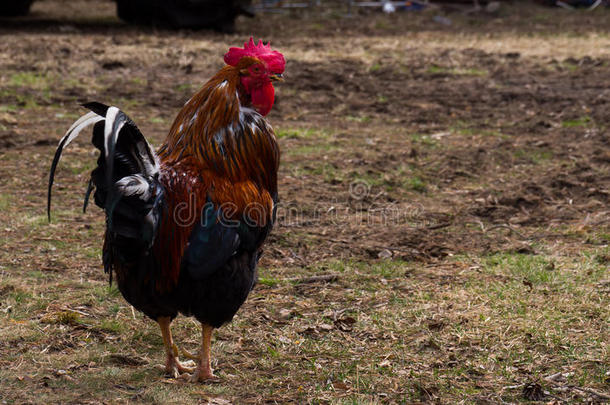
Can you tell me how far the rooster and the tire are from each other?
43.3 feet

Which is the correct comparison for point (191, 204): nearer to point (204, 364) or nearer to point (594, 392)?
point (204, 364)

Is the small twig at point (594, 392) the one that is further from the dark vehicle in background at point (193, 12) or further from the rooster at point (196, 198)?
the dark vehicle in background at point (193, 12)

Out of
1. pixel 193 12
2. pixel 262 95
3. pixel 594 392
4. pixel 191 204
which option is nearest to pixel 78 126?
pixel 191 204

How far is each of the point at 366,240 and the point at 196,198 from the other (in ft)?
Result: 8.01

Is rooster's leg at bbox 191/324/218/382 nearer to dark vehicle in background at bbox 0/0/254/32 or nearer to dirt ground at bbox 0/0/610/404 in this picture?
dirt ground at bbox 0/0/610/404

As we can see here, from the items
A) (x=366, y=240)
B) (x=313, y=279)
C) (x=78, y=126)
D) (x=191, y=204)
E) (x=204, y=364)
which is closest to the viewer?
(x=78, y=126)

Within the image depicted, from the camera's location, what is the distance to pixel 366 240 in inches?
221

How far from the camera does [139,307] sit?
11.5 feet

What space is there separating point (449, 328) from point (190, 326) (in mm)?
1584

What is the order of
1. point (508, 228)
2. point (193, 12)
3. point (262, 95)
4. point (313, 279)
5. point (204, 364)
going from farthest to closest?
1. point (193, 12)
2. point (508, 228)
3. point (313, 279)
4. point (262, 95)
5. point (204, 364)

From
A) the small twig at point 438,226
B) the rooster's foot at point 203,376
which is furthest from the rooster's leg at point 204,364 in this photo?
the small twig at point 438,226

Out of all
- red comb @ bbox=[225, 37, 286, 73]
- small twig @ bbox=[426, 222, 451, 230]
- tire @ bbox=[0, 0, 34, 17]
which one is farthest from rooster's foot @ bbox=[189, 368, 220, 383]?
tire @ bbox=[0, 0, 34, 17]

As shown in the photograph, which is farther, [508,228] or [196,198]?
[508,228]

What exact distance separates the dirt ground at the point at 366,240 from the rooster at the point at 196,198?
1.65 ft
